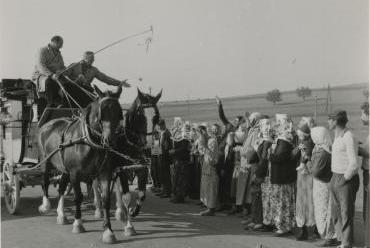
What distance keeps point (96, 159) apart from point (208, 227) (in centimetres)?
251

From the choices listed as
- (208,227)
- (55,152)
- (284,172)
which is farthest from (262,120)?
(55,152)

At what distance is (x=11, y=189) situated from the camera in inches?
400

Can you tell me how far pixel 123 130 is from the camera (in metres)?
8.66

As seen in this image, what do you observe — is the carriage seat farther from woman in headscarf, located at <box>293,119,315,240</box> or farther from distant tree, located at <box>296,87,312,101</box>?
distant tree, located at <box>296,87,312,101</box>

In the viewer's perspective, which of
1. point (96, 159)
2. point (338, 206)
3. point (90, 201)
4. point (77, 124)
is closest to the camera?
point (338, 206)

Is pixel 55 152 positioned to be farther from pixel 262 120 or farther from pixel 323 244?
pixel 323 244

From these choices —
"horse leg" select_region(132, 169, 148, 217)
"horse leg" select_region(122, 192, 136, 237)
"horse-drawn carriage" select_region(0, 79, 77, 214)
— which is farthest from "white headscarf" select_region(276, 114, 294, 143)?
"horse-drawn carriage" select_region(0, 79, 77, 214)

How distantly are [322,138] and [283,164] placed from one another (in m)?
0.87

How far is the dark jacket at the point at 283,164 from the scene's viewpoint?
802 centimetres

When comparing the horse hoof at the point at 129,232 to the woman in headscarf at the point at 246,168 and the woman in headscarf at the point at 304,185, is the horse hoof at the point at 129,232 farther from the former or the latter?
the woman in headscarf at the point at 304,185

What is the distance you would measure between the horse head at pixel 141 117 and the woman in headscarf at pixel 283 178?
2.19 meters

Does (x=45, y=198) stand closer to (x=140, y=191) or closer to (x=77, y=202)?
(x=77, y=202)

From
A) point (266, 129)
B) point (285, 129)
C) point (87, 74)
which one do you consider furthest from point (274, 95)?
point (285, 129)

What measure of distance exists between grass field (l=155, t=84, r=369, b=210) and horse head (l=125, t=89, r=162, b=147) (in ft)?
18.1
